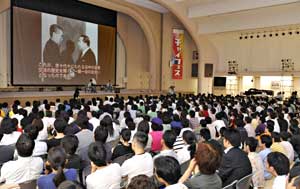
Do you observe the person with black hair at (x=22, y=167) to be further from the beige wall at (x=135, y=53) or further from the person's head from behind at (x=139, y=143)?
the beige wall at (x=135, y=53)

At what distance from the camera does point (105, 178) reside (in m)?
2.51

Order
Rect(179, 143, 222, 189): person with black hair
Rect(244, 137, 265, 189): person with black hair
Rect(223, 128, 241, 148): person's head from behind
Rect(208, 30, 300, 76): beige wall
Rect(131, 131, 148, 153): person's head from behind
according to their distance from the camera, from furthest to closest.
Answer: Rect(208, 30, 300, 76): beige wall
Rect(244, 137, 265, 189): person with black hair
Rect(223, 128, 241, 148): person's head from behind
Rect(131, 131, 148, 153): person's head from behind
Rect(179, 143, 222, 189): person with black hair

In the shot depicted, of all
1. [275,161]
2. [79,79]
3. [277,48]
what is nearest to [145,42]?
[79,79]

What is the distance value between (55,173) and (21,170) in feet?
2.00

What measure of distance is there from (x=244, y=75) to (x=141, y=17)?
7.68m

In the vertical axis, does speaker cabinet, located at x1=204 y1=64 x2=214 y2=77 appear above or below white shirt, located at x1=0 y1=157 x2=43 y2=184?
above

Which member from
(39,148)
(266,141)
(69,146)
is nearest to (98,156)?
(69,146)

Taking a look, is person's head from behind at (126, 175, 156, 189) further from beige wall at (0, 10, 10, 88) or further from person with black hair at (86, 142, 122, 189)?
beige wall at (0, 10, 10, 88)

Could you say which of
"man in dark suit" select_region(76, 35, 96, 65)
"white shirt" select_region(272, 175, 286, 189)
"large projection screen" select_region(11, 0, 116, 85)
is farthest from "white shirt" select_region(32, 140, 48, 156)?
"man in dark suit" select_region(76, 35, 96, 65)

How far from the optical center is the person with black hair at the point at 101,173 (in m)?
2.48

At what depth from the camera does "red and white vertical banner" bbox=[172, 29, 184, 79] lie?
18.8 m

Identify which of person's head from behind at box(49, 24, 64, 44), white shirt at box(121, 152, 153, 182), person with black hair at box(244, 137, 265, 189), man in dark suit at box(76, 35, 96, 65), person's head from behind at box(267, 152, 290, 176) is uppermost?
person's head from behind at box(49, 24, 64, 44)

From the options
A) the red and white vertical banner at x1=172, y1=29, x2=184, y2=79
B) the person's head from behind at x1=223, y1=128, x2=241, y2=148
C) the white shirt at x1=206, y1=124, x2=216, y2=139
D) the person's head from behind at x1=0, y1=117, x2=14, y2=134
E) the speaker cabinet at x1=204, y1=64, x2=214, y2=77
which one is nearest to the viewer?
the person's head from behind at x1=223, y1=128, x2=241, y2=148

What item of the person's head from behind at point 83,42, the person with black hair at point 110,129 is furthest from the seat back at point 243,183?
the person's head from behind at point 83,42
